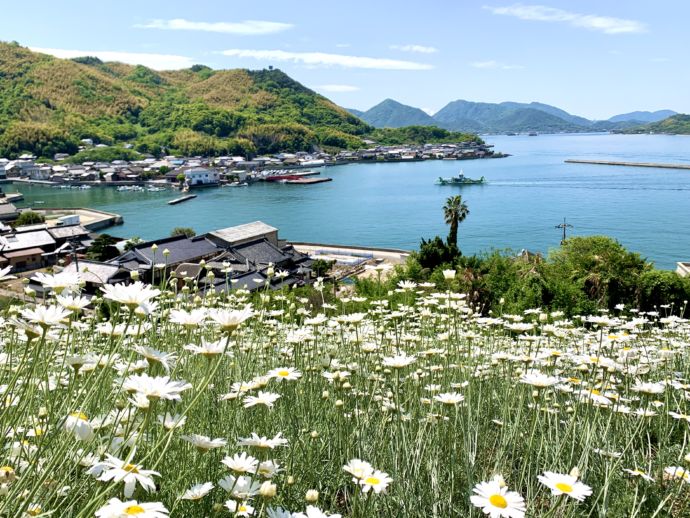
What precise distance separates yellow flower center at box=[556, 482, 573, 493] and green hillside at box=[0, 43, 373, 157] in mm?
98159

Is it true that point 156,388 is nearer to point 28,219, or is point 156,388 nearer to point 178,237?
point 178,237

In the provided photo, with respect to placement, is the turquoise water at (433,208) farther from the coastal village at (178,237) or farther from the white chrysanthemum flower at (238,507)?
the white chrysanthemum flower at (238,507)

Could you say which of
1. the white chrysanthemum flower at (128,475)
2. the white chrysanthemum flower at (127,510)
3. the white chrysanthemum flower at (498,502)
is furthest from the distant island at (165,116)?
the white chrysanthemum flower at (498,502)

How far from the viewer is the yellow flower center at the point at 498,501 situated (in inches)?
50.4

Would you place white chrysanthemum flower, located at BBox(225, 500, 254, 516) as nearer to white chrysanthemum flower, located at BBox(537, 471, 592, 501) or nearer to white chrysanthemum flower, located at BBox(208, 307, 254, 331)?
white chrysanthemum flower, located at BBox(208, 307, 254, 331)

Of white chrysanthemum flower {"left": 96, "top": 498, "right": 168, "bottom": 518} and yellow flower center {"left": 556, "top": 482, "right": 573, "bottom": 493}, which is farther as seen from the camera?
yellow flower center {"left": 556, "top": 482, "right": 573, "bottom": 493}

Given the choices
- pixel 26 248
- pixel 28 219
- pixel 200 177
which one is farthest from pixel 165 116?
pixel 26 248

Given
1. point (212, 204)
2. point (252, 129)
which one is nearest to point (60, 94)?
point (252, 129)

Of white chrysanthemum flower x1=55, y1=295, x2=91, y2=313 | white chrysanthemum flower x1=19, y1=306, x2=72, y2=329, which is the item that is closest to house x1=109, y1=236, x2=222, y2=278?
white chrysanthemum flower x1=55, y1=295, x2=91, y2=313

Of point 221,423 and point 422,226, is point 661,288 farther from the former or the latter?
point 422,226

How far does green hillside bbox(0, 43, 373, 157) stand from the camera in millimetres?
95938

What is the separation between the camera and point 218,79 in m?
159

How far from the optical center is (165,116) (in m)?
119

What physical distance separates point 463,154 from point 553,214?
67.7 meters
